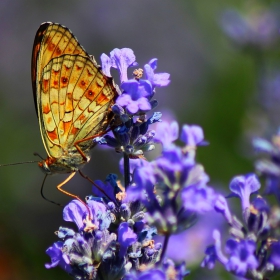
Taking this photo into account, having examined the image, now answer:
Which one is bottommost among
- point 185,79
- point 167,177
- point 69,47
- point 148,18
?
point 185,79

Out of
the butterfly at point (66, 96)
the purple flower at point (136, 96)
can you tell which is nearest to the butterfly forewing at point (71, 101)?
the butterfly at point (66, 96)

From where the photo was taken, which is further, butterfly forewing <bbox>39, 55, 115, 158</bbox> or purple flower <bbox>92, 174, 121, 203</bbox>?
butterfly forewing <bbox>39, 55, 115, 158</bbox>

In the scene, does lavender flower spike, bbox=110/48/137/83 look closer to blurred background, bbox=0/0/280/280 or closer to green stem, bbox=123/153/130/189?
green stem, bbox=123/153/130/189

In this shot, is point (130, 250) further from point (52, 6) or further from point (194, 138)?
point (52, 6)

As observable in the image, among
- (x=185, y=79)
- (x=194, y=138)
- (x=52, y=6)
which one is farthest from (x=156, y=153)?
(x=52, y=6)

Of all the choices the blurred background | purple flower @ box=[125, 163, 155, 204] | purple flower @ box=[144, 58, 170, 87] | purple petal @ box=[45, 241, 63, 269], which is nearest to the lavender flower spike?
purple flower @ box=[144, 58, 170, 87]

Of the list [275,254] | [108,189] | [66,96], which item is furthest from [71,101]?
[275,254]

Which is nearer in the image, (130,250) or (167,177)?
(167,177)
